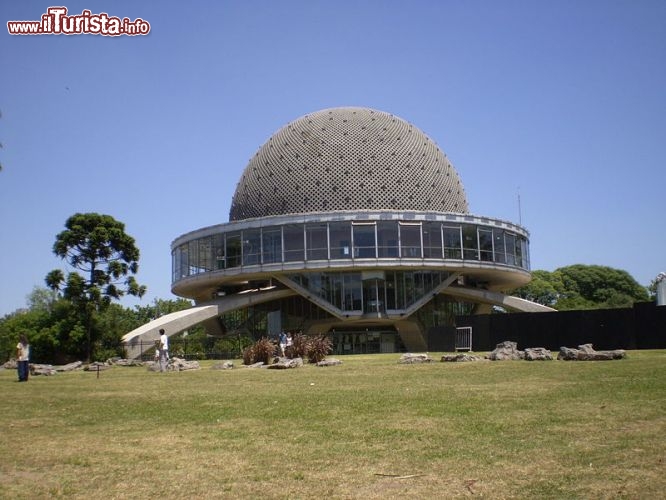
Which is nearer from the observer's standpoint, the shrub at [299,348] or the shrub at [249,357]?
the shrub at [249,357]

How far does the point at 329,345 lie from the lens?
22.1m

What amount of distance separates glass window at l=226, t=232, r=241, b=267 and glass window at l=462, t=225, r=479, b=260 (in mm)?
12158

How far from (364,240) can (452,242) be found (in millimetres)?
4844

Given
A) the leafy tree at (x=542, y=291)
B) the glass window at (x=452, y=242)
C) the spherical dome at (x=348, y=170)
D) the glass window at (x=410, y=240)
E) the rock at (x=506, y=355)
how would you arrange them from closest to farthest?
the rock at (x=506, y=355), the glass window at (x=410, y=240), the glass window at (x=452, y=242), the spherical dome at (x=348, y=170), the leafy tree at (x=542, y=291)

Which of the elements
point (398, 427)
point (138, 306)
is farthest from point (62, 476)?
point (138, 306)

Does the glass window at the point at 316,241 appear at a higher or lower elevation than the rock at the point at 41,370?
higher

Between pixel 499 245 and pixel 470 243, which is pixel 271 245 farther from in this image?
pixel 499 245

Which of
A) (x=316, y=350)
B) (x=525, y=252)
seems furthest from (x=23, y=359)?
(x=525, y=252)

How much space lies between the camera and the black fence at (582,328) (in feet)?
71.9

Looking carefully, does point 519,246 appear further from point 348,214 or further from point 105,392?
point 105,392

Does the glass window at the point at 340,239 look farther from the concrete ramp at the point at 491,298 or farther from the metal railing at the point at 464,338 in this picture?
the metal railing at the point at 464,338

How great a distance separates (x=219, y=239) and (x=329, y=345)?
2104 centimetres

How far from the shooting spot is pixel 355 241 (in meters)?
38.7

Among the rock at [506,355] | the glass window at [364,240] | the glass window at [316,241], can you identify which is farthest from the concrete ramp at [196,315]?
the rock at [506,355]
